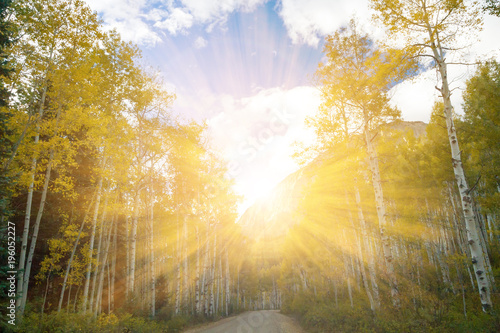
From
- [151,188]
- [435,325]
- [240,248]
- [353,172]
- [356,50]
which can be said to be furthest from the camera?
[240,248]

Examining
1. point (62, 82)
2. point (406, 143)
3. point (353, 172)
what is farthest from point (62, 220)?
point (406, 143)

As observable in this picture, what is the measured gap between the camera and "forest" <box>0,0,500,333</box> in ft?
22.6

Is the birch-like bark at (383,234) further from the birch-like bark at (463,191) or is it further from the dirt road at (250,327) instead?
the dirt road at (250,327)

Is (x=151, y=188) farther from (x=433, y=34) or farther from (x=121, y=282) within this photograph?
(x=433, y=34)

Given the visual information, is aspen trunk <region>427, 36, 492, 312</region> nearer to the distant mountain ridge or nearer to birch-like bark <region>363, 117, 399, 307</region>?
birch-like bark <region>363, 117, 399, 307</region>

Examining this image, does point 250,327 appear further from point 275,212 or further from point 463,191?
point 275,212

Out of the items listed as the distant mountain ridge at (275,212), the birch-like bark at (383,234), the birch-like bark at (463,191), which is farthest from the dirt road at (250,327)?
the distant mountain ridge at (275,212)

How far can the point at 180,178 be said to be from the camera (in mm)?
16781

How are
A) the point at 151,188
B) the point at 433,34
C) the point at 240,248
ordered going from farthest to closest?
the point at 240,248 → the point at 151,188 → the point at 433,34

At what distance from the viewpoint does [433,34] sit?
292 inches

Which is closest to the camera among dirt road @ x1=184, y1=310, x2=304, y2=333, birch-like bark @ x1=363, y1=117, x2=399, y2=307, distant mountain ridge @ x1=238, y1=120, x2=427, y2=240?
birch-like bark @ x1=363, y1=117, x2=399, y2=307

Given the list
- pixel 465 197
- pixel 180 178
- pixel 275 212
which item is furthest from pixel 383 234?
pixel 275 212

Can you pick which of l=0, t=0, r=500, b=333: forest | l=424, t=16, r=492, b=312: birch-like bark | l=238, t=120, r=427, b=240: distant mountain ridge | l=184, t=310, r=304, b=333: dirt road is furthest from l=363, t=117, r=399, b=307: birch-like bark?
l=238, t=120, r=427, b=240: distant mountain ridge

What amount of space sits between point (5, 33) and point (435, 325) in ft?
50.1
